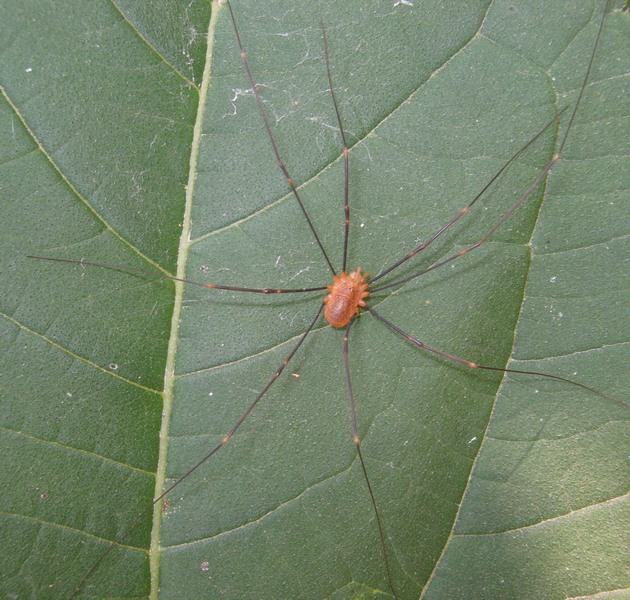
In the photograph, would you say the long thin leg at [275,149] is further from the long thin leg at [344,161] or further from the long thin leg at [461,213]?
the long thin leg at [461,213]

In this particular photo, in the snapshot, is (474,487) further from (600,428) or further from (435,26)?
(435,26)

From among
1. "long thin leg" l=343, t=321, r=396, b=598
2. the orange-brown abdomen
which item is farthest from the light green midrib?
"long thin leg" l=343, t=321, r=396, b=598

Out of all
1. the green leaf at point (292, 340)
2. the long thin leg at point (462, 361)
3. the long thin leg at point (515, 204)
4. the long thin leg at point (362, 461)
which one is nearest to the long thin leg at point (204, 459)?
the green leaf at point (292, 340)

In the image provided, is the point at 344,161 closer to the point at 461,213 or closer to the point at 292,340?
the point at 461,213

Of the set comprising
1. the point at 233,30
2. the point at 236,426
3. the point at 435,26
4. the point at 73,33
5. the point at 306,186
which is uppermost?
the point at 435,26

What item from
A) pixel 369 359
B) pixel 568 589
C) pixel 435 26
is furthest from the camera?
pixel 369 359

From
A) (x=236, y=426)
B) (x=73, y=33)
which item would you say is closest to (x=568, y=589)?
Answer: (x=236, y=426)
